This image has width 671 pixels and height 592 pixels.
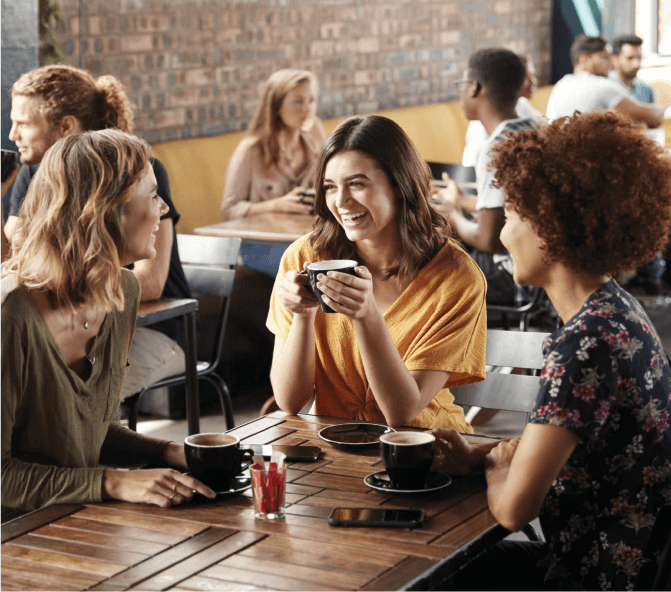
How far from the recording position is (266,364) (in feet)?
15.8

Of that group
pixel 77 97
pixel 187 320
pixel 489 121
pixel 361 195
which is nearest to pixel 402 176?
pixel 361 195

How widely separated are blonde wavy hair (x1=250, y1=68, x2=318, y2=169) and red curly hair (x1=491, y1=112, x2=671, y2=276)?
332cm

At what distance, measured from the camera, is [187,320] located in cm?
319

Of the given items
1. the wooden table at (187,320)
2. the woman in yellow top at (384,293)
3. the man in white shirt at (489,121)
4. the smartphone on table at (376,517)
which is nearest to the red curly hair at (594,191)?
the smartphone on table at (376,517)

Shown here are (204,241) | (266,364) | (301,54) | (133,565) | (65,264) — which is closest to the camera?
(133,565)

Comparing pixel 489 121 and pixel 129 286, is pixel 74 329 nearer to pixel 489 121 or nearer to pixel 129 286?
pixel 129 286

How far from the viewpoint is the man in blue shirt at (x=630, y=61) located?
27.0 feet

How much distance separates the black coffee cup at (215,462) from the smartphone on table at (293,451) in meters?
0.14

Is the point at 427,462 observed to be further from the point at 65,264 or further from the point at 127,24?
the point at 127,24

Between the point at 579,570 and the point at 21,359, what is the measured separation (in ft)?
3.01

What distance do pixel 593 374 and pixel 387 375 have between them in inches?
23.0

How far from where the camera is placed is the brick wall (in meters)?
5.11

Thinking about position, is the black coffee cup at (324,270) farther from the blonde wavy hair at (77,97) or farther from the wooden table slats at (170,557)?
the blonde wavy hair at (77,97)

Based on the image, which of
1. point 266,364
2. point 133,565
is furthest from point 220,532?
point 266,364
